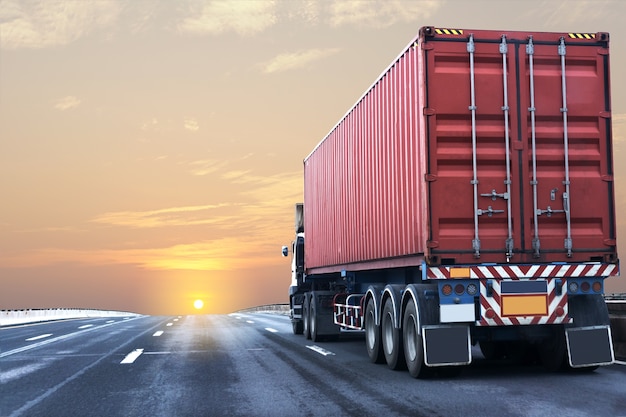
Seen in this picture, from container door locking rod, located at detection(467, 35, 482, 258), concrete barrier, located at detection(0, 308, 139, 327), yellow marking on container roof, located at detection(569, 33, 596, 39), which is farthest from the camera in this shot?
concrete barrier, located at detection(0, 308, 139, 327)

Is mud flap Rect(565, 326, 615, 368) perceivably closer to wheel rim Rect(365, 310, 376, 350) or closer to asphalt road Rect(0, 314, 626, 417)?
asphalt road Rect(0, 314, 626, 417)

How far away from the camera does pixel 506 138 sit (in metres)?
9.94

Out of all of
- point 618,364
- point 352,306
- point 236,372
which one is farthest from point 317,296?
point 618,364

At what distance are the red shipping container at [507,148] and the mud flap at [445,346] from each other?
91 cm

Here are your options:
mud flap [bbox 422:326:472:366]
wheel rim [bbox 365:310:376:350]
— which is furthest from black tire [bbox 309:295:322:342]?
mud flap [bbox 422:326:472:366]

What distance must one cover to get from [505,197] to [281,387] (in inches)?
153

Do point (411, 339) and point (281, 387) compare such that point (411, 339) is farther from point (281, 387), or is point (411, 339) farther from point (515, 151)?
point (515, 151)

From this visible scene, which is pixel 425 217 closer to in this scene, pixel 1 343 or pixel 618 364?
pixel 618 364

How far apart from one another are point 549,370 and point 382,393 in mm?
3400

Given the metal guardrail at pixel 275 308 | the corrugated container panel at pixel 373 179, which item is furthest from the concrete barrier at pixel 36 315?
the corrugated container panel at pixel 373 179

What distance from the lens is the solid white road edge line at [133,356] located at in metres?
13.1

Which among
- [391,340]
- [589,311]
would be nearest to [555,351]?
[589,311]

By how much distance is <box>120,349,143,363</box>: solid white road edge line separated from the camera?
1312cm

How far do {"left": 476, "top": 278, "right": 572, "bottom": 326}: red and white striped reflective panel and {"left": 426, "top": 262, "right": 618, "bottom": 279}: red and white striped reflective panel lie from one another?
3.3 inches
